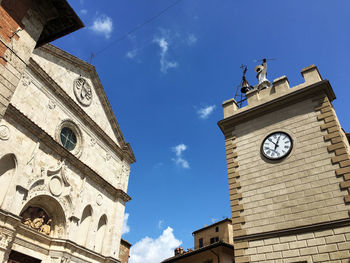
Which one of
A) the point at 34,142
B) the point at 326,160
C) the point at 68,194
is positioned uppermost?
the point at 34,142

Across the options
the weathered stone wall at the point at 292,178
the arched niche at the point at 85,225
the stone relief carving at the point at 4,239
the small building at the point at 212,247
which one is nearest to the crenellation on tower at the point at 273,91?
the weathered stone wall at the point at 292,178

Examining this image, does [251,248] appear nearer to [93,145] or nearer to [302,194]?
[302,194]

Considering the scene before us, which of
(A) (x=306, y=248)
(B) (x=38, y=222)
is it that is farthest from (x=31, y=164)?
(A) (x=306, y=248)

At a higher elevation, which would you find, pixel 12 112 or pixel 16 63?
pixel 12 112

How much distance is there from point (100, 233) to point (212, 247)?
27.7ft

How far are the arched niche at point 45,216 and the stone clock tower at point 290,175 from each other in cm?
891

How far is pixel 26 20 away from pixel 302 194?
1022 cm

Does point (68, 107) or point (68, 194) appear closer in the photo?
point (68, 194)

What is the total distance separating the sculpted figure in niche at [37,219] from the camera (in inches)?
533

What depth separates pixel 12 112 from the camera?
12.8m

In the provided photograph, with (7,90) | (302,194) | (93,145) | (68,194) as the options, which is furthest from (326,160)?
(93,145)

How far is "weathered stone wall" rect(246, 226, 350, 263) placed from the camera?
8.70 meters

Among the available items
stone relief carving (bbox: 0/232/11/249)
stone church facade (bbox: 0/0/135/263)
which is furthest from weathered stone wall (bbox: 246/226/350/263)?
stone relief carving (bbox: 0/232/11/249)

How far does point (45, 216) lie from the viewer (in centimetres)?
1461
